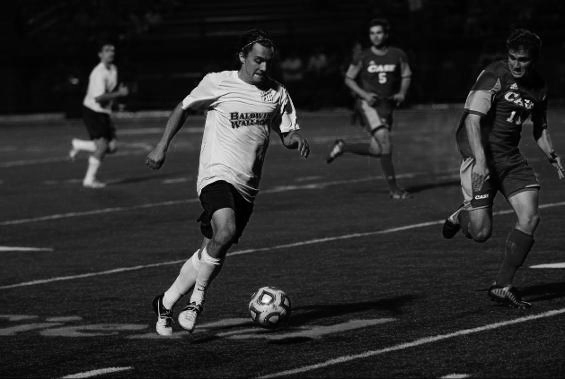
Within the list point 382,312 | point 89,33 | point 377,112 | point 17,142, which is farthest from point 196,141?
point 382,312

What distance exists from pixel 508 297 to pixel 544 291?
854 millimetres

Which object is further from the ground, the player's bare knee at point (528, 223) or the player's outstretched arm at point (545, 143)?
the player's outstretched arm at point (545, 143)

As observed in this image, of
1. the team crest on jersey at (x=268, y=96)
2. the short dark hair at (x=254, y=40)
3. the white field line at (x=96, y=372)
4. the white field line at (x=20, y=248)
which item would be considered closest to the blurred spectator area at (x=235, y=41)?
the white field line at (x=20, y=248)

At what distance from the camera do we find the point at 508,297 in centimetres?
962

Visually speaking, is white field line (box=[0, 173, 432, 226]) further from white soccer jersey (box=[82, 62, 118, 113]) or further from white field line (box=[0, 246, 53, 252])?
white soccer jersey (box=[82, 62, 118, 113])

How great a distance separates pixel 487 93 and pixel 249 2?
38.3m

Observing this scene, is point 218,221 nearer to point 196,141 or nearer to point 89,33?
point 196,141

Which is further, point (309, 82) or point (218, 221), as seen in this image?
point (309, 82)

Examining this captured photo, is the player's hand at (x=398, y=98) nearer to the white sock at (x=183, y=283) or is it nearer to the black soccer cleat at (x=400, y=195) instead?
the black soccer cleat at (x=400, y=195)

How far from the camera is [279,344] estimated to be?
340 inches

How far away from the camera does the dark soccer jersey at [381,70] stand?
18203 mm

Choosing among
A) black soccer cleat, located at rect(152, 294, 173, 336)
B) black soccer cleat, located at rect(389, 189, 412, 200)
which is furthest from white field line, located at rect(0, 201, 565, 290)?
black soccer cleat, located at rect(152, 294, 173, 336)

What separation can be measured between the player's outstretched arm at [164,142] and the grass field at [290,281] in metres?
1.15

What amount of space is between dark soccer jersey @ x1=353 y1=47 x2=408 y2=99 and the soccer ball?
31.1 feet
